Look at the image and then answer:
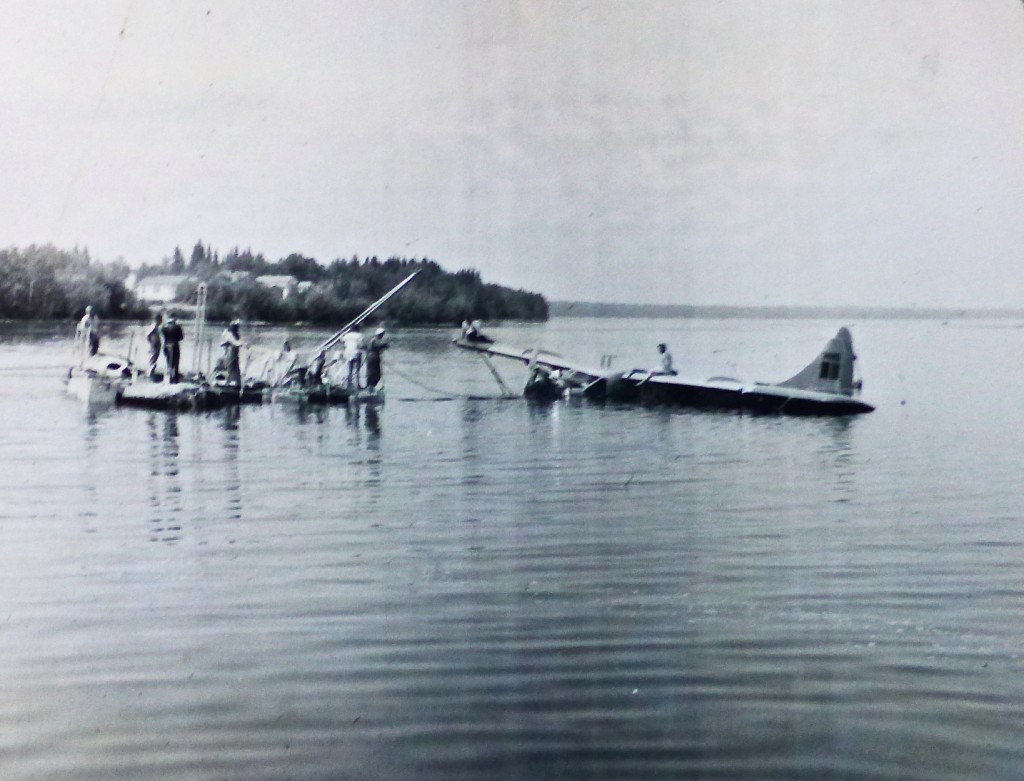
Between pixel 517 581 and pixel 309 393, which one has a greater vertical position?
pixel 309 393

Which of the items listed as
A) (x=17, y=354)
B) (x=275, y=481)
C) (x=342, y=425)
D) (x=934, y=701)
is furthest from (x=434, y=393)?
(x=934, y=701)

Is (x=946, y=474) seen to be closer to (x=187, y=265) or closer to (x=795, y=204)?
(x=795, y=204)

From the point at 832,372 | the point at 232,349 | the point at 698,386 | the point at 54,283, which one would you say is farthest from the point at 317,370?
the point at 832,372

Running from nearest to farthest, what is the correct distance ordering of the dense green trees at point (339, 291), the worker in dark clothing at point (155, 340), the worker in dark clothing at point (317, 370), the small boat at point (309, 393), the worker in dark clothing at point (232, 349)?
the dense green trees at point (339, 291)
the worker in dark clothing at point (155, 340)
the worker in dark clothing at point (232, 349)
the worker in dark clothing at point (317, 370)
the small boat at point (309, 393)

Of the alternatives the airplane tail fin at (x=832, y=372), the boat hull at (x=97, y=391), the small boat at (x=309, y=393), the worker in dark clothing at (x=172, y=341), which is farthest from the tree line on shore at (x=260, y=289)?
the airplane tail fin at (x=832, y=372)

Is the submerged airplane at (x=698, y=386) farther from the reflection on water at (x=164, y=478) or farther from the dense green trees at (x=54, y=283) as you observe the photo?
the dense green trees at (x=54, y=283)

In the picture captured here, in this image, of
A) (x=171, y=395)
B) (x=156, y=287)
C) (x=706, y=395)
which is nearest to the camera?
(x=156, y=287)

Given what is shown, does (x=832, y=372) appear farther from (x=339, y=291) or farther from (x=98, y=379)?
(x=98, y=379)
